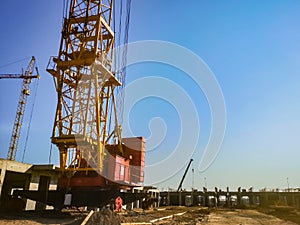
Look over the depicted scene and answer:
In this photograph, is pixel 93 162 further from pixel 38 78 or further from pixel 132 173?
pixel 38 78

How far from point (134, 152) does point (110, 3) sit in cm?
1266

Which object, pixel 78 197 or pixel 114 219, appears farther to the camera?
pixel 78 197

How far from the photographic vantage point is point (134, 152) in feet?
69.2

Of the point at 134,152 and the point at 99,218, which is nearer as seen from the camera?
the point at 99,218

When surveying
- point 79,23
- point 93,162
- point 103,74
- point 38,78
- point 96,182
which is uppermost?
point 38,78

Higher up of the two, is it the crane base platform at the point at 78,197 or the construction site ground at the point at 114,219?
the crane base platform at the point at 78,197

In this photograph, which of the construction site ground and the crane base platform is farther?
the crane base platform

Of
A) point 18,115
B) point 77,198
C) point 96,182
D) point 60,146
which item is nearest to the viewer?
point 77,198

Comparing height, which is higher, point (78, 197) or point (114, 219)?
point (78, 197)

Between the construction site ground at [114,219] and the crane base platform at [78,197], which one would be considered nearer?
the construction site ground at [114,219]

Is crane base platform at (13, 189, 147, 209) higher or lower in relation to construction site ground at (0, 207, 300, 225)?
higher

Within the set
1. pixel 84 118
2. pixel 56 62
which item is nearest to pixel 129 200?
pixel 84 118

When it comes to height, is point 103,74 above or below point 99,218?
above

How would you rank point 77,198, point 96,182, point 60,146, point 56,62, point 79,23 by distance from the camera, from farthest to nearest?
point 79,23
point 56,62
point 60,146
point 96,182
point 77,198
